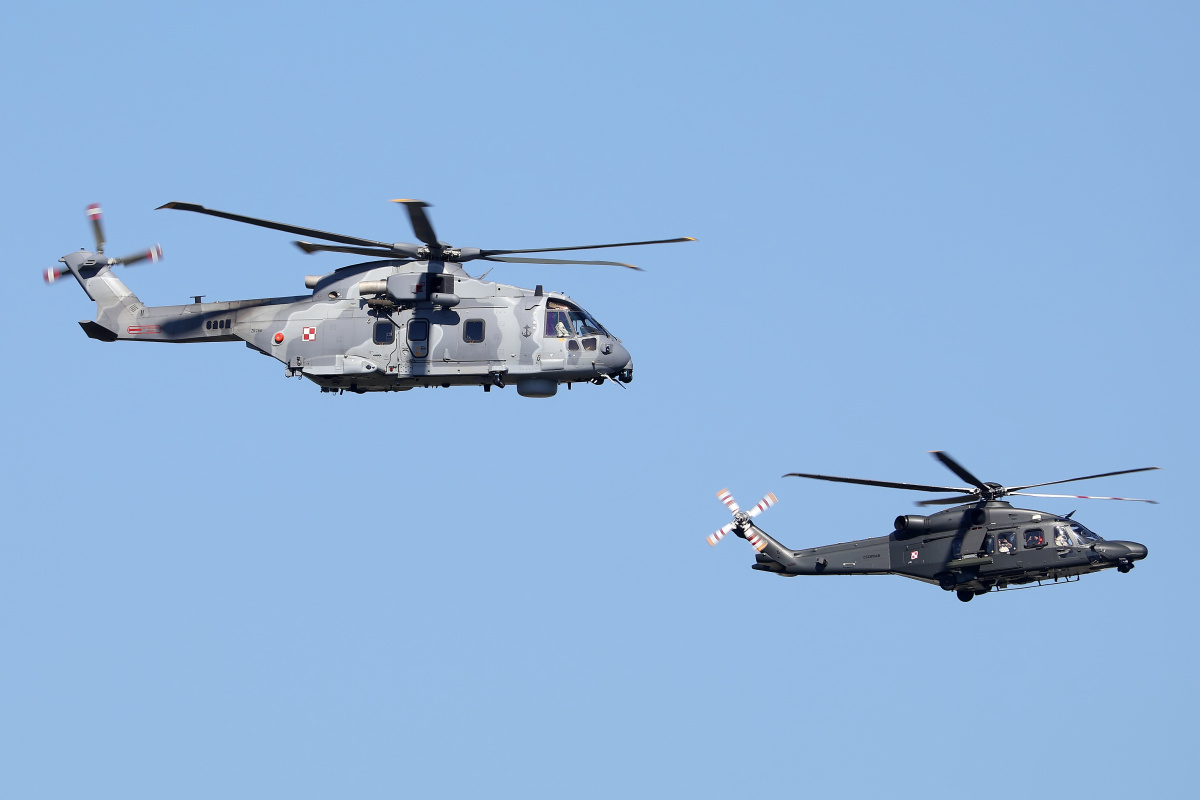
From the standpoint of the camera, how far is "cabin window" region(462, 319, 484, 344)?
41.4m

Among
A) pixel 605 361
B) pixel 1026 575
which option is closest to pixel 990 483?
pixel 1026 575

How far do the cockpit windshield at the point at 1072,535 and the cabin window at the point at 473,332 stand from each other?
58.1 feet

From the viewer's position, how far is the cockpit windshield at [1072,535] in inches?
1774

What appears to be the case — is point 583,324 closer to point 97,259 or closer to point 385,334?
point 385,334

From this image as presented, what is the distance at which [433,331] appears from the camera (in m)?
41.5

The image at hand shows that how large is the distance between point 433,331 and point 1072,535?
19.4 m

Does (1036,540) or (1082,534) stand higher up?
(1082,534)

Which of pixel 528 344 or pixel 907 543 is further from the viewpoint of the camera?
pixel 907 543

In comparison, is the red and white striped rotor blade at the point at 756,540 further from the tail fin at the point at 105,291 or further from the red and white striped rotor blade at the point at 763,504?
the tail fin at the point at 105,291

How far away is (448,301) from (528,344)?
2.45 m

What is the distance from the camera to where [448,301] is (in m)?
41.6

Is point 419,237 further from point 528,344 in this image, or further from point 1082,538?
point 1082,538

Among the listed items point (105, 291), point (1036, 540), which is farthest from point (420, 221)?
point (1036, 540)

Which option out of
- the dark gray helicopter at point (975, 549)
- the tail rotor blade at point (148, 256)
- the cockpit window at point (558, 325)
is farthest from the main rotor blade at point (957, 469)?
the tail rotor blade at point (148, 256)
